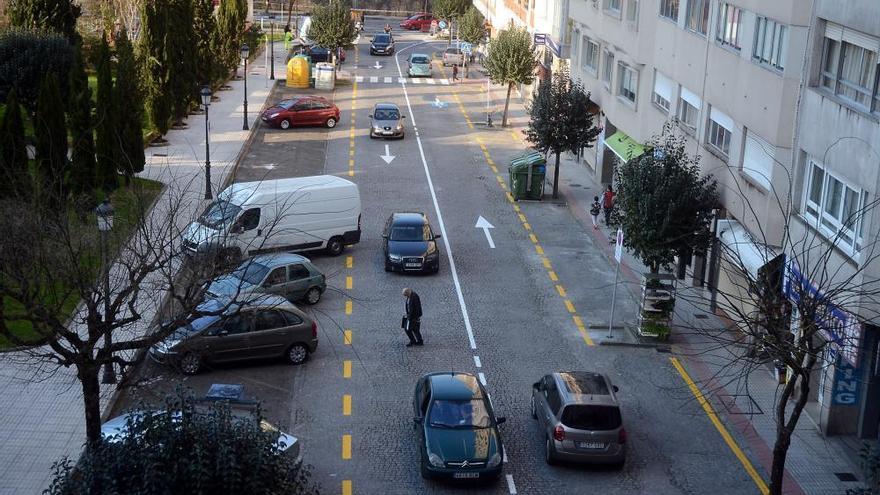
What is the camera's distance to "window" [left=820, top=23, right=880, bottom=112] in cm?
2053

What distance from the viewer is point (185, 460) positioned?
12508 millimetres

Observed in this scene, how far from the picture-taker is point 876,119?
19766 millimetres

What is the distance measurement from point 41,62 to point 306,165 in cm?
1110

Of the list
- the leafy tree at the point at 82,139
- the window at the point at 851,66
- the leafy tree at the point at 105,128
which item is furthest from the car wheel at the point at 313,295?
the window at the point at 851,66

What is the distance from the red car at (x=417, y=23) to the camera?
331ft

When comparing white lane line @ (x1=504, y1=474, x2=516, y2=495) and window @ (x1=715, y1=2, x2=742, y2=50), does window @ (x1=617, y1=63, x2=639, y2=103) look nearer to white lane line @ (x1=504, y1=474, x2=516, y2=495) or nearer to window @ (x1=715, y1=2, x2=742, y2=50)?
window @ (x1=715, y1=2, x2=742, y2=50)

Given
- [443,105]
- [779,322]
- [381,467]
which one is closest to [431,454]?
[381,467]

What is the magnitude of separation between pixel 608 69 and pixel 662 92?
9058 mm

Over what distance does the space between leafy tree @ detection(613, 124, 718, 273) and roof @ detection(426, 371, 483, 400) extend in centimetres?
794

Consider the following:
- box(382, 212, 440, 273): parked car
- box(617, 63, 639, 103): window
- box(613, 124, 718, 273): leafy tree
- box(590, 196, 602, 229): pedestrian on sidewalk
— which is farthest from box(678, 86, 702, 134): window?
box(382, 212, 440, 273): parked car

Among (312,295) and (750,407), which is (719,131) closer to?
(750,407)

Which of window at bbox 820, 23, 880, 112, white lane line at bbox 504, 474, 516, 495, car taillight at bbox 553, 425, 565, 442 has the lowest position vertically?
white lane line at bbox 504, 474, 516, 495

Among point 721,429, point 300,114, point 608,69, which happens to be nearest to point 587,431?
point 721,429

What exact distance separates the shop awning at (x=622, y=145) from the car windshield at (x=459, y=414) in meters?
20.7
